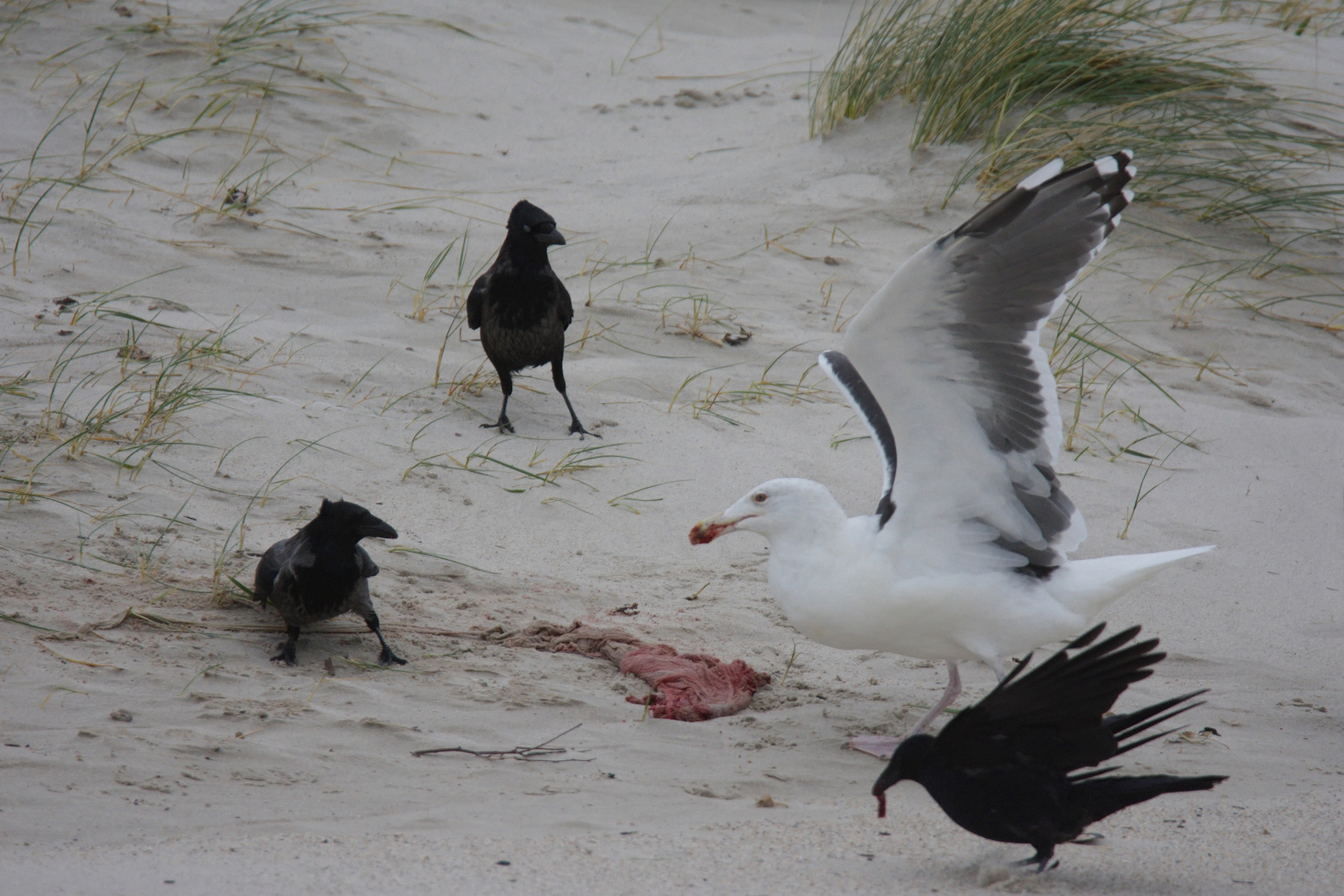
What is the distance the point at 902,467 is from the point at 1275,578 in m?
2.22

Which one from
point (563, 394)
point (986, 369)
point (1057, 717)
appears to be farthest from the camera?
point (563, 394)

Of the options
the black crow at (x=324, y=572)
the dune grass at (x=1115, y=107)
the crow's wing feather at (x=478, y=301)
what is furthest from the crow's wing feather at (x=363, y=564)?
the dune grass at (x=1115, y=107)

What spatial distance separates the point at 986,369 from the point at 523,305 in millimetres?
2579

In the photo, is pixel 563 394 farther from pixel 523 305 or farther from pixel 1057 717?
pixel 1057 717

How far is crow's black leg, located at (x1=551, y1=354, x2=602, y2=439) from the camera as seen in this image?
5375 millimetres

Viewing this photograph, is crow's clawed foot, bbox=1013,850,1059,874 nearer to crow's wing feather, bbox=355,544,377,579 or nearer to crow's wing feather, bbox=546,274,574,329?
crow's wing feather, bbox=355,544,377,579

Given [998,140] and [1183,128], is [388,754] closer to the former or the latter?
[998,140]

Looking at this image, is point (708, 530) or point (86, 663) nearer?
point (86, 663)

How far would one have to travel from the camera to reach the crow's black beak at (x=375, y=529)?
12.1 ft

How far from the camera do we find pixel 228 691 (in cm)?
329

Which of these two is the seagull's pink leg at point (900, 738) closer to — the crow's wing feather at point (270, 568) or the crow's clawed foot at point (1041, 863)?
the crow's clawed foot at point (1041, 863)

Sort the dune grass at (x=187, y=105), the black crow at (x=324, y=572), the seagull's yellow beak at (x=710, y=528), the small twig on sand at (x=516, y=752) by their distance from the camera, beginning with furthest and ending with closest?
the dune grass at (x=187, y=105)
the seagull's yellow beak at (x=710, y=528)
the black crow at (x=324, y=572)
the small twig on sand at (x=516, y=752)

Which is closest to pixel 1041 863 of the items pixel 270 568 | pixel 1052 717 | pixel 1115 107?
pixel 1052 717

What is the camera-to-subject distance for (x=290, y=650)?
357 cm
